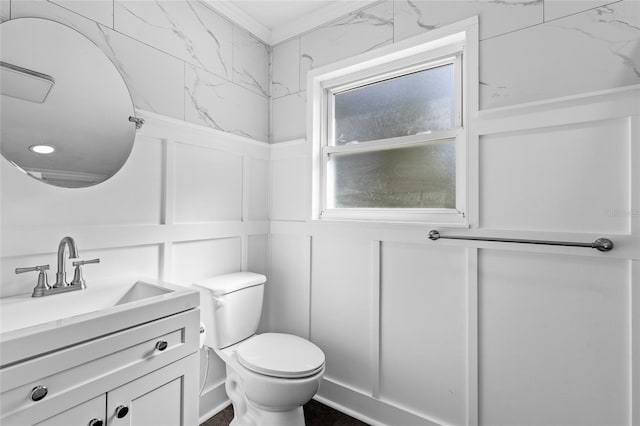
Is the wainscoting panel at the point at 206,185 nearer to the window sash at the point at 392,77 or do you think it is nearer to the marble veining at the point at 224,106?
the marble veining at the point at 224,106

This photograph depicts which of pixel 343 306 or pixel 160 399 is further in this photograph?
pixel 343 306

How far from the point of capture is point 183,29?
1.62m

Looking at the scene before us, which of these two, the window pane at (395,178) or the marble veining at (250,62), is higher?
the marble veining at (250,62)

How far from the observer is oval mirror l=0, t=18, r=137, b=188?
43.0 inches

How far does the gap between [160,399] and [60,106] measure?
3.77 feet

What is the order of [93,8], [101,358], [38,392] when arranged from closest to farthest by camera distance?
[38,392]
[101,358]
[93,8]

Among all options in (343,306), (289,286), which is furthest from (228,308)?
(343,306)

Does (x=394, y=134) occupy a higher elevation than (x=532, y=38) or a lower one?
lower

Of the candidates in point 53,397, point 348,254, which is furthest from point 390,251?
point 53,397

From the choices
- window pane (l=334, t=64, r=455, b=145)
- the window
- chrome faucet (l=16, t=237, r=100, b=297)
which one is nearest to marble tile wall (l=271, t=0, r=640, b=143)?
the window

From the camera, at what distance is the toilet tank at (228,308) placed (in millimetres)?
1593

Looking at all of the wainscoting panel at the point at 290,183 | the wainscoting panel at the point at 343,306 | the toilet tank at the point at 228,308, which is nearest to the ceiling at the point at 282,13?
the wainscoting panel at the point at 290,183

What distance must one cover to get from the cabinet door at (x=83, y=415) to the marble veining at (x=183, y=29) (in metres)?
1.45

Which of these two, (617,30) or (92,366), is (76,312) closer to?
(92,366)
